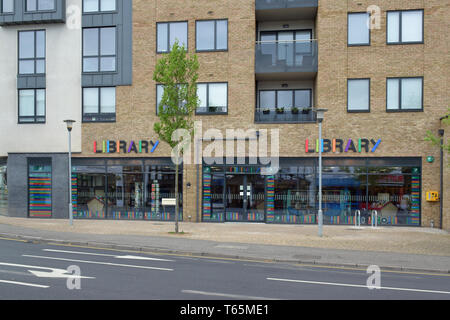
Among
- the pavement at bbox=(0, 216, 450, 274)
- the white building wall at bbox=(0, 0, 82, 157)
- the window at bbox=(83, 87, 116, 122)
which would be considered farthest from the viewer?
the white building wall at bbox=(0, 0, 82, 157)

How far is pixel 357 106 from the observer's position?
2028 cm

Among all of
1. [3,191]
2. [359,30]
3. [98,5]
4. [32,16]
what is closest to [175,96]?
[98,5]

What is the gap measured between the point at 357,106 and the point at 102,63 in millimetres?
13633

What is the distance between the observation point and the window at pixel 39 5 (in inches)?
893

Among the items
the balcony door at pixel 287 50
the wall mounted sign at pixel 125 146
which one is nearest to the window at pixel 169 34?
the balcony door at pixel 287 50

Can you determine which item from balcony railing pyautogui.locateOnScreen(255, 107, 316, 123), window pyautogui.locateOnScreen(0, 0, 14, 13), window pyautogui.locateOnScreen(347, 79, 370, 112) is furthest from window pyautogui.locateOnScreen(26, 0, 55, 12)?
window pyautogui.locateOnScreen(347, 79, 370, 112)

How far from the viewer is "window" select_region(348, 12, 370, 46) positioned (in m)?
20.2

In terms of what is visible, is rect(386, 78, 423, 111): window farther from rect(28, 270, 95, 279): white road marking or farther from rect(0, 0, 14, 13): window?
rect(0, 0, 14, 13): window

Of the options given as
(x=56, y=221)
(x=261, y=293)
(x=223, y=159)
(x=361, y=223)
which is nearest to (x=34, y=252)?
(x=261, y=293)

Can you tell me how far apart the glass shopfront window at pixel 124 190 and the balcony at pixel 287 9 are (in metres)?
9.42

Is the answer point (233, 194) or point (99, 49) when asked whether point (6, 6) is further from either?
point (233, 194)

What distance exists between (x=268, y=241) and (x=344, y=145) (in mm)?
7575

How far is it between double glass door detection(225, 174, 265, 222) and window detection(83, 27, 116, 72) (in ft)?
29.5

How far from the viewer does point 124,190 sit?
22.2m
